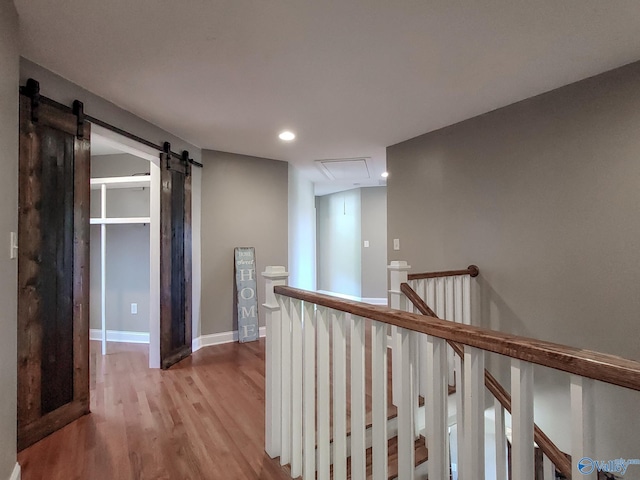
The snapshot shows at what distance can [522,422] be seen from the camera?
71cm

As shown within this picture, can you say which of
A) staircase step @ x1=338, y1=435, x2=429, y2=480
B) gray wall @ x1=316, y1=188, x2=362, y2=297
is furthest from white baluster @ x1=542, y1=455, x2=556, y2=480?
gray wall @ x1=316, y1=188, x2=362, y2=297

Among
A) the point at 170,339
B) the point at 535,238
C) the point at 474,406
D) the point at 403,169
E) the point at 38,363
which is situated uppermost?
the point at 403,169

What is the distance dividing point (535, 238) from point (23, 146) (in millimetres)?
3457

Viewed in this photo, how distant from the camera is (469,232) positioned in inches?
115

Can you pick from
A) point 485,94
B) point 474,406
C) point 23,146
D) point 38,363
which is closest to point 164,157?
point 23,146

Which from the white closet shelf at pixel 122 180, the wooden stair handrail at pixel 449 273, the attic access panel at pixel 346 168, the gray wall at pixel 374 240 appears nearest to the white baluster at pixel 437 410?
the wooden stair handrail at pixel 449 273

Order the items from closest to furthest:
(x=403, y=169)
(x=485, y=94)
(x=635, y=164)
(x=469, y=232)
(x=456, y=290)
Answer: (x=635, y=164) → (x=485, y=94) → (x=456, y=290) → (x=469, y=232) → (x=403, y=169)

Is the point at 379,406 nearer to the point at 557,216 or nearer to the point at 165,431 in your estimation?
the point at 165,431

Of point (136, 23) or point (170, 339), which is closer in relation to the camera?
point (136, 23)

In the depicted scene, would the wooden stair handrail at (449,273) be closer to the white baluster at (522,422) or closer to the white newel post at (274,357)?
the white newel post at (274,357)

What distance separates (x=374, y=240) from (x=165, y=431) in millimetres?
4919

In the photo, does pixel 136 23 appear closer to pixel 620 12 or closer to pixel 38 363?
pixel 38 363

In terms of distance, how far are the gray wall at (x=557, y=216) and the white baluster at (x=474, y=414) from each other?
1918 mm

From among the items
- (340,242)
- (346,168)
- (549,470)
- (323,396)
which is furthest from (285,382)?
(340,242)
